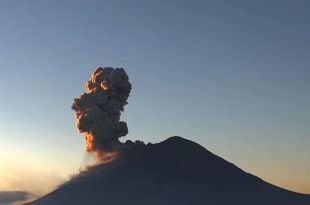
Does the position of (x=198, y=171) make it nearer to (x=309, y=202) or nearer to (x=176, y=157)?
(x=176, y=157)

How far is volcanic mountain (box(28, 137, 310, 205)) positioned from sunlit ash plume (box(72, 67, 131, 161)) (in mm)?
8161

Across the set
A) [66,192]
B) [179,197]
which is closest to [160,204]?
[179,197]

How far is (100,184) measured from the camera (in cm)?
16500

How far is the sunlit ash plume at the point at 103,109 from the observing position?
528 feet

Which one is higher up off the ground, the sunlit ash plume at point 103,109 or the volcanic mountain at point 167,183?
the sunlit ash plume at point 103,109

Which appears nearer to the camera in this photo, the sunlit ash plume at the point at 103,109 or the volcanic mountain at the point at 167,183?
the volcanic mountain at the point at 167,183

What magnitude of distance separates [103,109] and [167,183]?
86.5 ft

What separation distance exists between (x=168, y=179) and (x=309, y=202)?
37751 millimetres

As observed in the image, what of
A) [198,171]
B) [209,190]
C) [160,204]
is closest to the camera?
[160,204]

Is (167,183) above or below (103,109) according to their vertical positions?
below

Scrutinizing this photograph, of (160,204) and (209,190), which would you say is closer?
(160,204)

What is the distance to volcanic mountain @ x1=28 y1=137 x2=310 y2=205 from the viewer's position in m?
156

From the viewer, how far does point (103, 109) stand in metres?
163

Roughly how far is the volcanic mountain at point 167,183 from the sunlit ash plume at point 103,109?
8.16m
